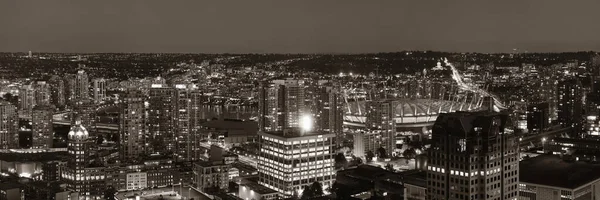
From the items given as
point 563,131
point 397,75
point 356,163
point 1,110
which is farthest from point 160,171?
point 397,75

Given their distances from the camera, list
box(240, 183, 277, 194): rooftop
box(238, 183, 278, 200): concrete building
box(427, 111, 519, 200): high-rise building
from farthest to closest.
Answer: box(240, 183, 277, 194): rooftop
box(238, 183, 278, 200): concrete building
box(427, 111, 519, 200): high-rise building

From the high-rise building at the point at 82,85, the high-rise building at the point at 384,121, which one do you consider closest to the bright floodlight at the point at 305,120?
the high-rise building at the point at 384,121

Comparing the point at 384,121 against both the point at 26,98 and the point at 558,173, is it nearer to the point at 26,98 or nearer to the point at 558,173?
the point at 558,173

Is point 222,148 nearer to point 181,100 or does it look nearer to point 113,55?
point 181,100

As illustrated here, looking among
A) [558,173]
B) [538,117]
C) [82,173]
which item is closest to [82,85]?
[82,173]

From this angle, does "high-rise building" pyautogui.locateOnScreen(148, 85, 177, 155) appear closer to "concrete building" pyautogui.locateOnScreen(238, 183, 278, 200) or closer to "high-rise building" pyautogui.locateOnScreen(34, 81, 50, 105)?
"high-rise building" pyautogui.locateOnScreen(34, 81, 50, 105)

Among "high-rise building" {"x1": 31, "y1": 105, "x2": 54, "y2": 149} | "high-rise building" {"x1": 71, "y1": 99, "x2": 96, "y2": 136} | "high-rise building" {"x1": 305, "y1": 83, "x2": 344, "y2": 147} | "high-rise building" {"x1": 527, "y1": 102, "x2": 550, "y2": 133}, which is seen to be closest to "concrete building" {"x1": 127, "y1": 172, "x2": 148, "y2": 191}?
"high-rise building" {"x1": 305, "y1": 83, "x2": 344, "y2": 147}
